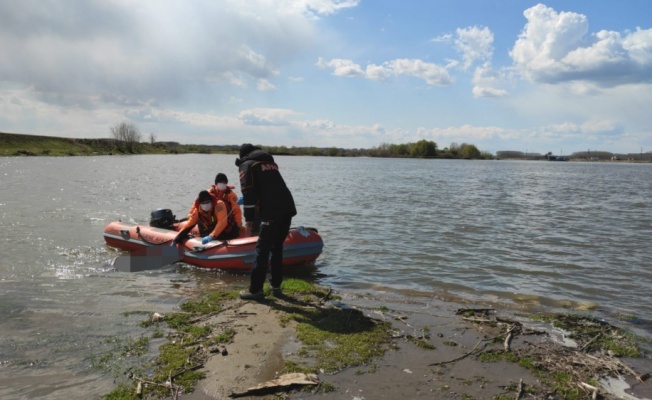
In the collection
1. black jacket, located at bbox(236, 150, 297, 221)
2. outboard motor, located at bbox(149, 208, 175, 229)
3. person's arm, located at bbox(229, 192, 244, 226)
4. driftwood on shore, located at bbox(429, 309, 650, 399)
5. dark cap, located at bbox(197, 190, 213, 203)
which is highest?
black jacket, located at bbox(236, 150, 297, 221)

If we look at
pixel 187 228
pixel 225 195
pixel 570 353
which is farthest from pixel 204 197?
pixel 570 353

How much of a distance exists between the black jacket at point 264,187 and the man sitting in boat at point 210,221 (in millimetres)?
3042

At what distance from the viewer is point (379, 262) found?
35.5 ft

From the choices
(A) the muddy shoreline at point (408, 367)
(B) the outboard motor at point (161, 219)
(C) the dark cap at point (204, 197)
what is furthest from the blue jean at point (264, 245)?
(B) the outboard motor at point (161, 219)

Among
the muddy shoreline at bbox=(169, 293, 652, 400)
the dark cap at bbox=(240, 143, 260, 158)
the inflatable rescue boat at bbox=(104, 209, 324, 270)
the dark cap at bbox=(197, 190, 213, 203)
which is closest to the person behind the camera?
the muddy shoreline at bbox=(169, 293, 652, 400)

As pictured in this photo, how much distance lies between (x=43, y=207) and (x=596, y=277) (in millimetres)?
19512

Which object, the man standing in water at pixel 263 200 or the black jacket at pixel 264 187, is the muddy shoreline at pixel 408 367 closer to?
the man standing in water at pixel 263 200

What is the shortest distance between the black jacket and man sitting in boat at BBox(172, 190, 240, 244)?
3.04 meters

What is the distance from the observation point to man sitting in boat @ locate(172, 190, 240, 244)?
991 cm

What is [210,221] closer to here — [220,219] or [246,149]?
[220,219]

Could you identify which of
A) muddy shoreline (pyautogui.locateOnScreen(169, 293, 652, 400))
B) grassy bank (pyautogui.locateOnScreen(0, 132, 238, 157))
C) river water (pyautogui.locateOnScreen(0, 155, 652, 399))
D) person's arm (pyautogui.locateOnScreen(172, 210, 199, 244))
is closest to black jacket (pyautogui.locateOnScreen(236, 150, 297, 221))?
muddy shoreline (pyautogui.locateOnScreen(169, 293, 652, 400))

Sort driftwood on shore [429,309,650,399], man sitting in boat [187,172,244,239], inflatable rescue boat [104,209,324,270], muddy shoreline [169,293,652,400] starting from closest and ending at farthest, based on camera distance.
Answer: muddy shoreline [169,293,652,400] < driftwood on shore [429,309,650,399] < inflatable rescue boat [104,209,324,270] < man sitting in boat [187,172,244,239]

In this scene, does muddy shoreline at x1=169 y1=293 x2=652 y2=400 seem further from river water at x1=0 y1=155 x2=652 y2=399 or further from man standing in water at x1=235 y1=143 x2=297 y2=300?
river water at x1=0 y1=155 x2=652 y2=399

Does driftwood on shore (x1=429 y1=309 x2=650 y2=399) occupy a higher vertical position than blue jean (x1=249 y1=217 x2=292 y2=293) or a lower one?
lower
